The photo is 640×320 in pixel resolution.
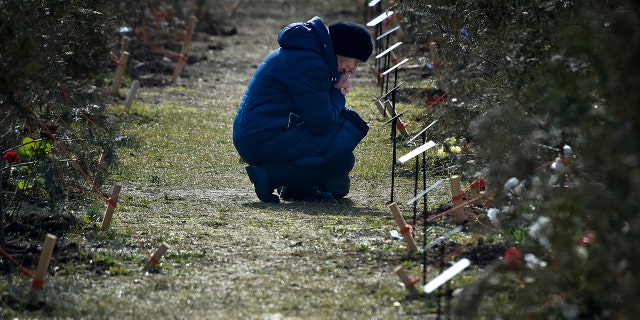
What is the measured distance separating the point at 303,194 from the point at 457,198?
5.85 feet

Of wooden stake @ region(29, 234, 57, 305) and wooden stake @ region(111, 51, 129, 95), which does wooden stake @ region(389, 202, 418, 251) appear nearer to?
wooden stake @ region(29, 234, 57, 305)

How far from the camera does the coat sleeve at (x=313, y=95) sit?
823 centimetres

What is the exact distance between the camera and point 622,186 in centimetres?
404

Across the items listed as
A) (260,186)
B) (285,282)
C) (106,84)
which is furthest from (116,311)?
(106,84)

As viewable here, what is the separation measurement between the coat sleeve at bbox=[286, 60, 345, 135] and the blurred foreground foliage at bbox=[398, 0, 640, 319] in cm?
100

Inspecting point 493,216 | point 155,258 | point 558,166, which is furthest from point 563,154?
point 155,258

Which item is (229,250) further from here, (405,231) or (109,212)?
(405,231)

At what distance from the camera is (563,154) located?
578 cm

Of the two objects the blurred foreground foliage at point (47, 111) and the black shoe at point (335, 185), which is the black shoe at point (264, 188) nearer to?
the black shoe at point (335, 185)

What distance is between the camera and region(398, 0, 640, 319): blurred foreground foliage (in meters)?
4.13

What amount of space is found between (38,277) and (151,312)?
0.55 meters

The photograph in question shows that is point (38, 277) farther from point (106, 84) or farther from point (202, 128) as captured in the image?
point (106, 84)

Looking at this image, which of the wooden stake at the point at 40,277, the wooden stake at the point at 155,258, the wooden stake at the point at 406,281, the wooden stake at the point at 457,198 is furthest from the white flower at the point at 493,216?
the wooden stake at the point at 40,277

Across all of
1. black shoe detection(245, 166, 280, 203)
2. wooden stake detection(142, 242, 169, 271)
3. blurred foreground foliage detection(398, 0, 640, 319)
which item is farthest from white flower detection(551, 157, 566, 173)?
black shoe detection(245, 166, 280, 203)
